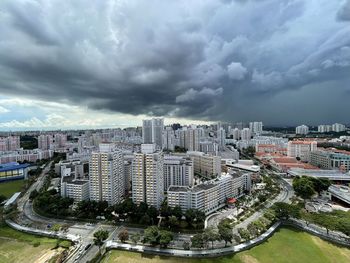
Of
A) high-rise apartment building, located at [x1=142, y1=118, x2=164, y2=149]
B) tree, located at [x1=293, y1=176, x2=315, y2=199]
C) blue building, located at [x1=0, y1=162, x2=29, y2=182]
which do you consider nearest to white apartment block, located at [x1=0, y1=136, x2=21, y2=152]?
blue building, located at [x1=0, y1=162, x2=29, y2=182]

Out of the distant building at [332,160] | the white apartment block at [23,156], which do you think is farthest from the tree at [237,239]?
the white apartment block at [23,156]

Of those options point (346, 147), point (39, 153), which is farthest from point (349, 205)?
point (39, 153)

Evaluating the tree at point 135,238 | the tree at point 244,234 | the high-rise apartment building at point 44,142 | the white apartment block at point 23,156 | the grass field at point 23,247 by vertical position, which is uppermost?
the high-rise apartment building at point 44,142

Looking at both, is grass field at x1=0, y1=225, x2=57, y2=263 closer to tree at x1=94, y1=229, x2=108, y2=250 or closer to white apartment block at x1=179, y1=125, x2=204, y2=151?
tree at x1=94, y1=229, x2=108, y2=250

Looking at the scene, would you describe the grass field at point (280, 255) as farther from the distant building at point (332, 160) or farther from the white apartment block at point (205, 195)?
the distant building at point (332, 160)

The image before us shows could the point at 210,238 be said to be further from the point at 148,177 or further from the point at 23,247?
the point at 23,247

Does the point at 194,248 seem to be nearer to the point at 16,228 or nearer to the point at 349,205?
the point at 16,228
